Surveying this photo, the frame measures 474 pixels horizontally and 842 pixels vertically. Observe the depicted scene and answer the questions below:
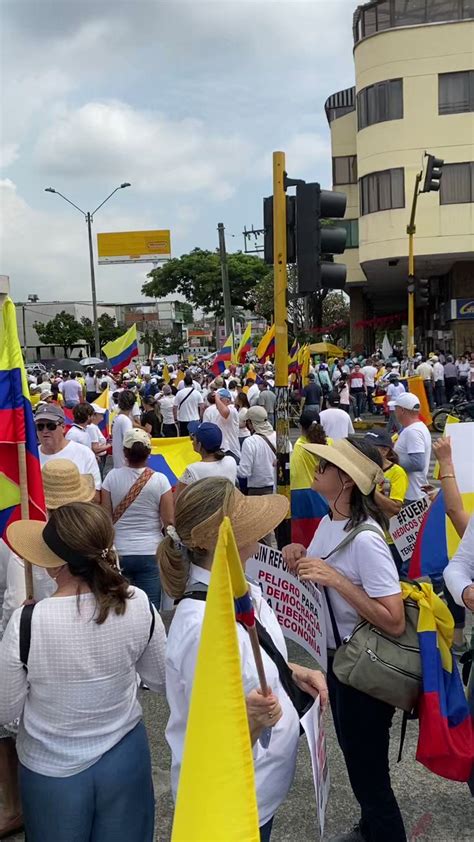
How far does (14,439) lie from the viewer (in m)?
3.21

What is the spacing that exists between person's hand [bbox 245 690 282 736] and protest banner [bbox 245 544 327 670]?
0.96 metres

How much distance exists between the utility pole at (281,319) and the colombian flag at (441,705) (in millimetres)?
3667

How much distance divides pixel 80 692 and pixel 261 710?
0.65 metres

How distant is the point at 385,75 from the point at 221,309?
89.5 feet

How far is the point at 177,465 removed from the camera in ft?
23.2

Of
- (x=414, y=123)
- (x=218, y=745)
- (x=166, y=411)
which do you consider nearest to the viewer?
(x=218, y=745)

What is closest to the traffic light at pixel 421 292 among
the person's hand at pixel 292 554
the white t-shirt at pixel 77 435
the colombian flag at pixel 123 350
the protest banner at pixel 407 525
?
the colombian flag at pixel 123 350

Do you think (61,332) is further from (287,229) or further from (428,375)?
(287,229)

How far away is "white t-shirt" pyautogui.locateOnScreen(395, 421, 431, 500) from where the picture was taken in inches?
231

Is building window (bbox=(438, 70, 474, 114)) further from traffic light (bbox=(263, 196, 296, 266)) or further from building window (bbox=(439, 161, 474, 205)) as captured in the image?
traffic light (bbox=(263, 196, 296, 266))

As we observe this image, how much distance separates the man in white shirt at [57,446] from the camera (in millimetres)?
5320

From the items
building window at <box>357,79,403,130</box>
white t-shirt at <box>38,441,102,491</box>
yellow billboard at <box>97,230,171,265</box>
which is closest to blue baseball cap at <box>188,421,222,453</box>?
white t-shirt at <box>38,441,102,491</box>

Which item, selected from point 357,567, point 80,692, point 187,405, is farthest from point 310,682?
point 187,405

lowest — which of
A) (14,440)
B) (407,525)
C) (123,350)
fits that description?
(407,525)
